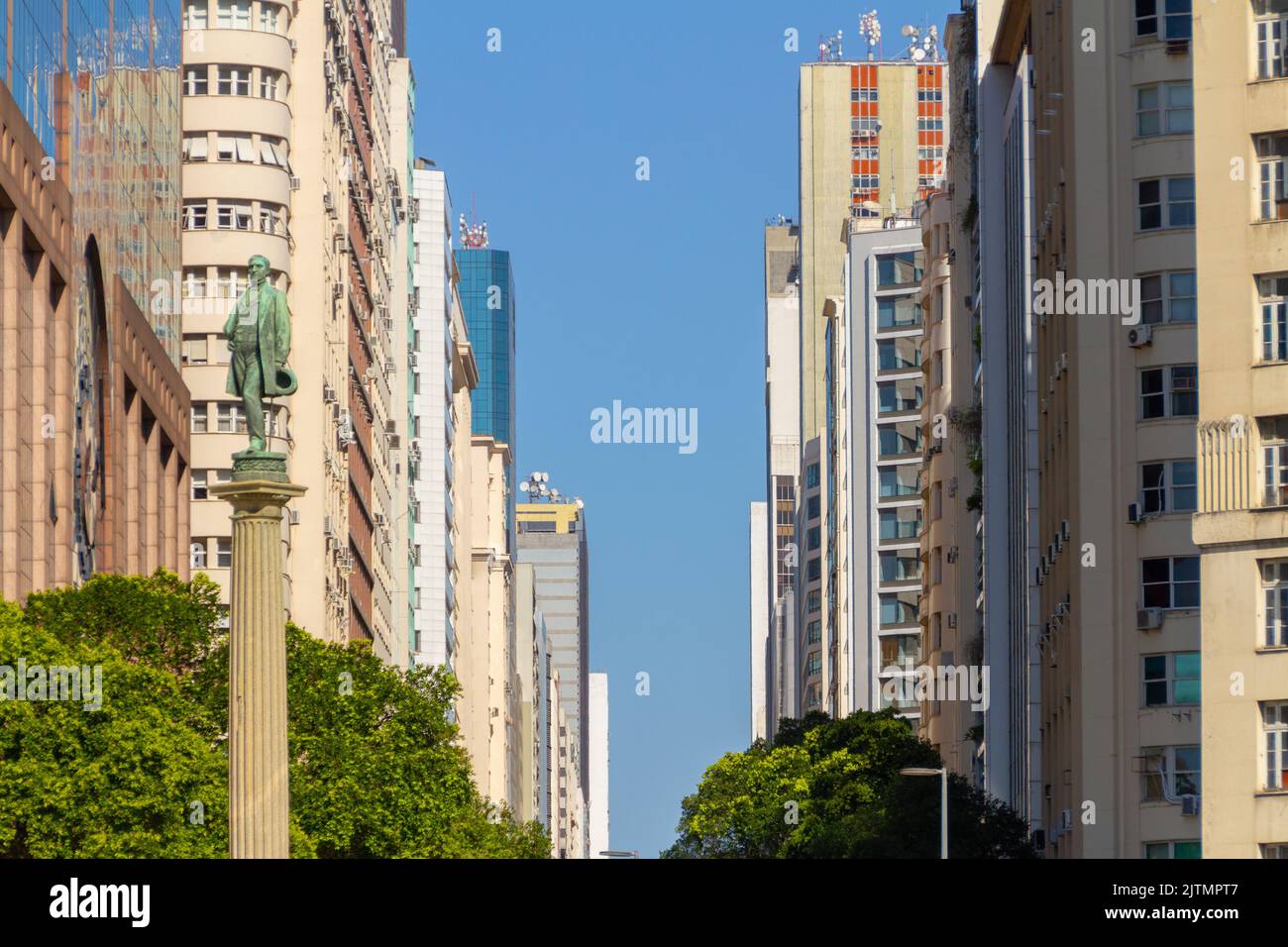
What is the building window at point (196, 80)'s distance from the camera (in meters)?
110

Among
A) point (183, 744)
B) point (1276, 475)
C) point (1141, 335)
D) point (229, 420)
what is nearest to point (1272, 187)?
point (1276, 475)

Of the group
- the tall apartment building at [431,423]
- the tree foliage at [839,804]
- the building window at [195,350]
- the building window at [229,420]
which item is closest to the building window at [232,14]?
the building window at [195,350]

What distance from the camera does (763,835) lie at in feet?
293

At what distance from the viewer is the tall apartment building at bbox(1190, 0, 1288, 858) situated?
54125 mm

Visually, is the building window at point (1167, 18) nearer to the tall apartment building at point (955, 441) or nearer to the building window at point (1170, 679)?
the building window at point (1170, 679)

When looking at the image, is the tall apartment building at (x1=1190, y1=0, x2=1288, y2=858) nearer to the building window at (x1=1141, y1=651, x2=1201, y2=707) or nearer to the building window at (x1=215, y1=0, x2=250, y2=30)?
the building window at (x1=1141, y1=651, x2=1201, y2=707)

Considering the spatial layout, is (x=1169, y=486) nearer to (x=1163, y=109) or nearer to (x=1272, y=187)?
(x=1163, y=109)

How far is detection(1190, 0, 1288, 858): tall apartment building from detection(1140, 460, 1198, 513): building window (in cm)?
1524

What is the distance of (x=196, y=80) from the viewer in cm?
11006

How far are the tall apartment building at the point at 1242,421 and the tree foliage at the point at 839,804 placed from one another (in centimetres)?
2446

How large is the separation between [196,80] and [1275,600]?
6667cm

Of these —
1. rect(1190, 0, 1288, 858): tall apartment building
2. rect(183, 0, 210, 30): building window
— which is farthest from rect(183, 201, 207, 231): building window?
rect(1190, 0, 1288, 858): tall apartment building
